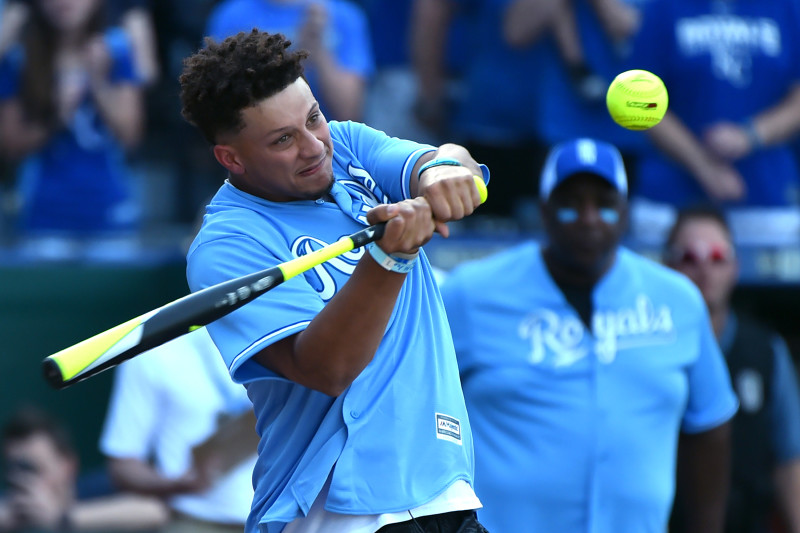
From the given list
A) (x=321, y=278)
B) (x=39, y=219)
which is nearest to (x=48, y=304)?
(x=39, y=219)

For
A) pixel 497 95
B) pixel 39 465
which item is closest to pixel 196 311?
pixel 39 465

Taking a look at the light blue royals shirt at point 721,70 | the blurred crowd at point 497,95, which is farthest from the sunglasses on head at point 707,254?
the light blue royals shirt at point 721,70

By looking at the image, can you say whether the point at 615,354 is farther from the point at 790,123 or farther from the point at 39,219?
the point at 39,219

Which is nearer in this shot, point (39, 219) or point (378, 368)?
point (378, 368)

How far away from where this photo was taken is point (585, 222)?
461 cm

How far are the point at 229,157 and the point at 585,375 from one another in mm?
1982

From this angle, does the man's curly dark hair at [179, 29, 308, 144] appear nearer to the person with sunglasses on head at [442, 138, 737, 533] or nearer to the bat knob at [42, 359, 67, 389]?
the bat knob at [42, 359, 67, 389]

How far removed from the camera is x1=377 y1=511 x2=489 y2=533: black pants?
108 inches

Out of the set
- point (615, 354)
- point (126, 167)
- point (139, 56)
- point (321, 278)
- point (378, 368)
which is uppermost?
point (139, 56)

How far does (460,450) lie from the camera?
287 centimetres

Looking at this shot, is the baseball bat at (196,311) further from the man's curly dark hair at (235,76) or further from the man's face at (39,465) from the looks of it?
the man's face at (39,465)

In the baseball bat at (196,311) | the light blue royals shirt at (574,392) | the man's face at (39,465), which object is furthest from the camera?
the man's face at (39,465)

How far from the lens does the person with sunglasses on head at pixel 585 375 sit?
169 inches

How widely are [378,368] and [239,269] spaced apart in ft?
1.28
